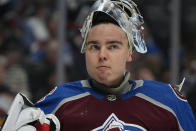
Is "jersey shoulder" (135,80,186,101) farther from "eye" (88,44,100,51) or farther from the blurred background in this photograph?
the blurred background

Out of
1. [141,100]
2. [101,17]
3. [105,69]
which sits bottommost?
[141,100]

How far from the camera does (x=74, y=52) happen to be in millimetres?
5680

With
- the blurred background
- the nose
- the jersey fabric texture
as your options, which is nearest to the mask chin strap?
the jersey fabric texture

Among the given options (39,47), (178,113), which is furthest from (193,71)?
(178,113)

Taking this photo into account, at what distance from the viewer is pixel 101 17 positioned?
292cm

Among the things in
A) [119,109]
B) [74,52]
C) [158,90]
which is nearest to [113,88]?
[119,109]

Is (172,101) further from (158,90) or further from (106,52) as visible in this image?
(106,52)

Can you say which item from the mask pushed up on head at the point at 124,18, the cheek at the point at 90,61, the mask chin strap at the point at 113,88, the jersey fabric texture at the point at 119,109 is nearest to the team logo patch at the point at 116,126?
the jersey fabric texture at the point at 119,109

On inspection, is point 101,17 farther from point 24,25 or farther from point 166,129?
point 24,25

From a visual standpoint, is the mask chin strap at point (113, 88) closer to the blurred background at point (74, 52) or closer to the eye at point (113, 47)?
the eye at point (113, 47)

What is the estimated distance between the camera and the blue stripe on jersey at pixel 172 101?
2922 mm

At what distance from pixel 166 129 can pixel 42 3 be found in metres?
3.55

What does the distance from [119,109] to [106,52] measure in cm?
26

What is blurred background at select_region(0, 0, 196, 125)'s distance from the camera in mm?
5484
